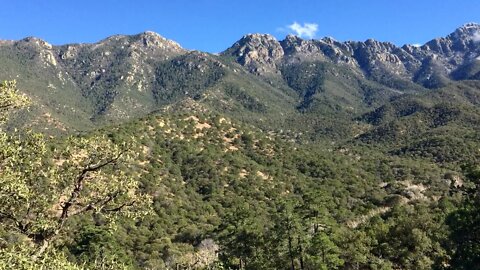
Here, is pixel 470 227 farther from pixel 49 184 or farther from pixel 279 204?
pixel 49 184

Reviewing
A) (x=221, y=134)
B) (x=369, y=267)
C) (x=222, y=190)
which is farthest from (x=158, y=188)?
(x=369, y=267)

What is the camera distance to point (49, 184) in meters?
14.9

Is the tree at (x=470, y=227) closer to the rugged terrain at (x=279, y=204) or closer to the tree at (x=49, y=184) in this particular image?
the rugged terrain at (x=279, y=204)

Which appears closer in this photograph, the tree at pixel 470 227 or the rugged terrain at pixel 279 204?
the tree at pixel 470 227

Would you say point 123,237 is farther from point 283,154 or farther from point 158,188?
point 283,154

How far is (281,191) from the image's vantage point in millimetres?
111125

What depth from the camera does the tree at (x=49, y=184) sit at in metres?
13.9

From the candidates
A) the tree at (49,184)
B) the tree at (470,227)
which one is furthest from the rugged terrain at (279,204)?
the tree at (49,184)

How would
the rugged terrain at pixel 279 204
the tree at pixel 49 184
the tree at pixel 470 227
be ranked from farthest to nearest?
the rugged terrain at pixel 279 204, the tree at pixel 470 227, the tree at pixel 49 184

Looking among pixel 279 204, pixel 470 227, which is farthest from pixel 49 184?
pixel 279 204

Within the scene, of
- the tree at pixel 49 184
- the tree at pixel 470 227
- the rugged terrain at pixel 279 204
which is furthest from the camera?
the rugged terrain at pixel 279 204

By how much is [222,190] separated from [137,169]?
2104 cm

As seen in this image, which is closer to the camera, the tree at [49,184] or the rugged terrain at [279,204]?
the tree at [49,184]

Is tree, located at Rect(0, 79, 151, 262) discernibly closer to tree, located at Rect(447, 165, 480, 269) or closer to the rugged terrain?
the rugged terrain
